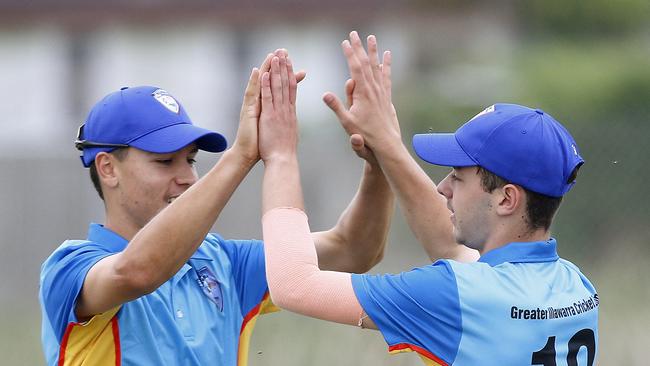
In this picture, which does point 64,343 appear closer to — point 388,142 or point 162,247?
point 162,247

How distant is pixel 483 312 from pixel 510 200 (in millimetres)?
401

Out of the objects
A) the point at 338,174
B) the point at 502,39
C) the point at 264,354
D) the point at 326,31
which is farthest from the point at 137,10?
the point at 264,354

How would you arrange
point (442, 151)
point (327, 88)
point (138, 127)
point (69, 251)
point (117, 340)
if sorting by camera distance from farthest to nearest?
point (327, 88) < point (138, 127) < point (69, 251) < point (117, 340) < point (442, 151)

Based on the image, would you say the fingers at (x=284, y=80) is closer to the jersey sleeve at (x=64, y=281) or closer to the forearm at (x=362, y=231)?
the forearm at (x=362, y=231)

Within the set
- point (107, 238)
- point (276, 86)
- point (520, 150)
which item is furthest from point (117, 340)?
point (520, 150)

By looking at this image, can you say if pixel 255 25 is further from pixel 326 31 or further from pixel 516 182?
pixel 516 182

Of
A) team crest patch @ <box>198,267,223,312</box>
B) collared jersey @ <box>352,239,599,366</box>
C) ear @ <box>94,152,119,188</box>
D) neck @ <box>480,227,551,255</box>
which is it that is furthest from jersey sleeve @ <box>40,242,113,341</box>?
neck @ <box>480,227,551,255</box>

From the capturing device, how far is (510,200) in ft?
11.6

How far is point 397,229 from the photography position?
8641 mm

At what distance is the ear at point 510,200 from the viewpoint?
3521mm

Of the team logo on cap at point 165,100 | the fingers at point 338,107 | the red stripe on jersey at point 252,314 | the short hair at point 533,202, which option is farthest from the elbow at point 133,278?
the short hair at point 533,202

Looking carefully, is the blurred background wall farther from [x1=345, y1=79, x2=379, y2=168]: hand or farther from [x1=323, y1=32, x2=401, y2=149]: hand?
[x1=323, y1=32, x2=401, y2=149]: hand

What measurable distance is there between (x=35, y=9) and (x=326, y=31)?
6.96 metres

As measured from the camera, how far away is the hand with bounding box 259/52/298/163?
147 inches
